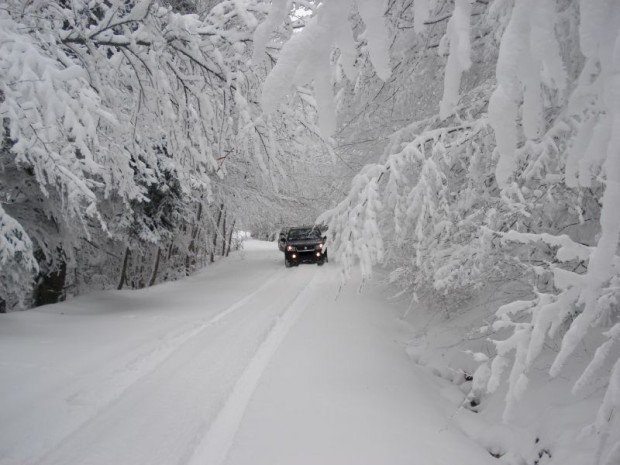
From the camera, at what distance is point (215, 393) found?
195 inches

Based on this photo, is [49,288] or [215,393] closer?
[215,393]

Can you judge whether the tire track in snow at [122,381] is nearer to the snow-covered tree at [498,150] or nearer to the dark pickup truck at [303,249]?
the snow-covered tree at [498,150]

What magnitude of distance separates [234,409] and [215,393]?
0.50m

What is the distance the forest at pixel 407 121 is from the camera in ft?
4.40

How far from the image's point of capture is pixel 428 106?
6422 millimetres

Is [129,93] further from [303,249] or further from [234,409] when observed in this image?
[303,249]

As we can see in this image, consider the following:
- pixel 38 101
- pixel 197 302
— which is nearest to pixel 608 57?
pixel 38 101

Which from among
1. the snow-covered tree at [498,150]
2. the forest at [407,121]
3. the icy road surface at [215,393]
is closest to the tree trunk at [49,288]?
the icy road surface at [215,393]

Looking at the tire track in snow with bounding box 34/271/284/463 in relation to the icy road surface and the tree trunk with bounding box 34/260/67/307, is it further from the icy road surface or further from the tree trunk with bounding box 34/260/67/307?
the tree trunk with bounding box 34/260/67/307

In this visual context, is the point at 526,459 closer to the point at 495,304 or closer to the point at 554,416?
the point at 554,416

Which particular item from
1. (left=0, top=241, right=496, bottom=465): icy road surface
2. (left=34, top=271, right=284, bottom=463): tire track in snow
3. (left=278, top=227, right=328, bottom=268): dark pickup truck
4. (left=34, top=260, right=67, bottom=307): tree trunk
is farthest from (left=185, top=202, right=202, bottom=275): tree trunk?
(left=34, top=271, right=284, bottom=463): tire track in snow

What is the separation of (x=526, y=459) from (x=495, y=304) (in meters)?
3.02

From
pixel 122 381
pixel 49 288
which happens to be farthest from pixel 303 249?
pixel 122 381

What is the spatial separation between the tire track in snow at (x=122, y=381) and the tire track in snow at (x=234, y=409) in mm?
1256
